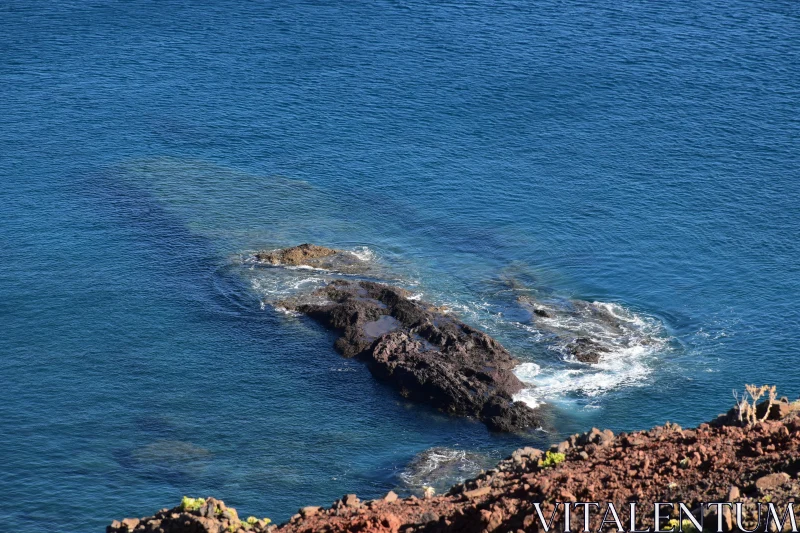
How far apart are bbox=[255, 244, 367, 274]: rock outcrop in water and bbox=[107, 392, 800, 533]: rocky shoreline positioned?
66.4 meters

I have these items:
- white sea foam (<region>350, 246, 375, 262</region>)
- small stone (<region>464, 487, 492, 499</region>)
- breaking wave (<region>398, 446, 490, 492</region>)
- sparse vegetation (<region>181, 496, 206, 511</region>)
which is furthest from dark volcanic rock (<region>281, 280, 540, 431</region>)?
sparse vegetation (<region>181, 496, 206, 511</region>)

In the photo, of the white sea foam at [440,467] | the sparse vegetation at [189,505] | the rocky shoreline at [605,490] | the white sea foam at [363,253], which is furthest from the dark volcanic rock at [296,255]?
the sparse vegetation at [189,505]

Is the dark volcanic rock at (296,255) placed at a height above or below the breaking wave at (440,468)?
above

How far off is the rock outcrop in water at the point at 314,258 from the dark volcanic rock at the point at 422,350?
5012mm

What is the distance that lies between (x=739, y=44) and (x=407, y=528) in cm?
16243

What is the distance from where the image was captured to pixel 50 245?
130 meters

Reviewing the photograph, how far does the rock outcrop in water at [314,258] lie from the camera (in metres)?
125

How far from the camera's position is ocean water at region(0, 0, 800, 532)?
314ft

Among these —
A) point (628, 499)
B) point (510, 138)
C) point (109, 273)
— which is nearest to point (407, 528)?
point (628, 499)

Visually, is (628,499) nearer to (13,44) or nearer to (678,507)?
(678,507)

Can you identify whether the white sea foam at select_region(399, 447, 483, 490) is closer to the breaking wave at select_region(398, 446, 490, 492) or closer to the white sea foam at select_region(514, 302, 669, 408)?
the breaking wave at select_region(398, 446, 490, 492)

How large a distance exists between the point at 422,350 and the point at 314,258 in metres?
25.1

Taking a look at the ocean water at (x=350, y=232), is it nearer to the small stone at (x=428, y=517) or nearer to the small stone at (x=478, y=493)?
the small stone at (x=478, y=493)

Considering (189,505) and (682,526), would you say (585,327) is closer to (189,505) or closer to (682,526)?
(189,505)
